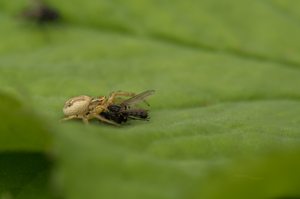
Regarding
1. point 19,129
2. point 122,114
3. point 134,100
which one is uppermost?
point 134,100

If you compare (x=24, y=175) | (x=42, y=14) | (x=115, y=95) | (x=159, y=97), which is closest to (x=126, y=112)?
(x=115, y=95)

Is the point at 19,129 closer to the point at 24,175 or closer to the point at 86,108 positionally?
the point at 24,175

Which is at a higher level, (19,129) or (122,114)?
(122,114)

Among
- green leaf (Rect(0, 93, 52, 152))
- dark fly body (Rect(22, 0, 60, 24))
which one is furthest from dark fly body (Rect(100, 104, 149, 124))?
dark fly body (Rect(22, 0, 60, 24))

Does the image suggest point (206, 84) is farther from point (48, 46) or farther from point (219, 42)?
point (48, 46)

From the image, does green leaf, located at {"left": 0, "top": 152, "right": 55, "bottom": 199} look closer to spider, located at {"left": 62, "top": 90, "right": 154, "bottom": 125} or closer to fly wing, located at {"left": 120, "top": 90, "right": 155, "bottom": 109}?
spider, located at {"left": 62, "top": 90, "right": 154, "bottom": 125}

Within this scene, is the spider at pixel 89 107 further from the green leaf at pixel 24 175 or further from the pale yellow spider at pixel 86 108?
the green leaf at pixel 24 175
